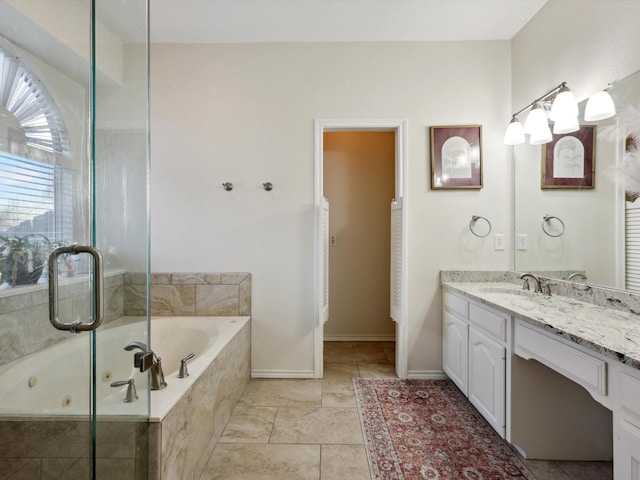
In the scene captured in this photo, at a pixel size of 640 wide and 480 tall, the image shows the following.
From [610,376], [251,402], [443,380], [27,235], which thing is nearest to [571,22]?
[610,376]

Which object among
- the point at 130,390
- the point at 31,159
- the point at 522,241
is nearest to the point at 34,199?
the point at 31,159

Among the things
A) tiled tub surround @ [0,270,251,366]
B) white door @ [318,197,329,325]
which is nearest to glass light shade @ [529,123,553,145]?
white door @ [318,197,329,325]

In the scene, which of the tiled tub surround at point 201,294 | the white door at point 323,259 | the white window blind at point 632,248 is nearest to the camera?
the white window blind at point 632,248

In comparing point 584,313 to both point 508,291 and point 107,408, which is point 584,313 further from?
point 107,408

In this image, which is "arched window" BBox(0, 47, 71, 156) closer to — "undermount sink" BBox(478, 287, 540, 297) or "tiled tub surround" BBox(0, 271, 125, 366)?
"tiled tub surround" BBox(0, 271, 125, 366)

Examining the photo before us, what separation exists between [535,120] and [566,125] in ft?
0.90

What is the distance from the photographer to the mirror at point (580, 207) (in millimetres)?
1655

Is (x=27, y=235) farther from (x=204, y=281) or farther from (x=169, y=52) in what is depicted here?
(x=169, y=52)

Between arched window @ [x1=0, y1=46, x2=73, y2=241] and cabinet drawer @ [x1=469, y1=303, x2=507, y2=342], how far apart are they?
2.01 metres

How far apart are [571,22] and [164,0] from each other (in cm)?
264

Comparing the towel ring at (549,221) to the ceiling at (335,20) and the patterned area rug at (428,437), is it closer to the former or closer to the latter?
the patterned area rug at (428,437)

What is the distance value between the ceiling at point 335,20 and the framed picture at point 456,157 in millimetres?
734

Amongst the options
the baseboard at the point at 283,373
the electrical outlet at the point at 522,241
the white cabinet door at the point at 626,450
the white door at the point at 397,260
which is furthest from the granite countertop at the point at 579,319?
the baseboard at the point at 283,373

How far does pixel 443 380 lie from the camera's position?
2.62 meters
